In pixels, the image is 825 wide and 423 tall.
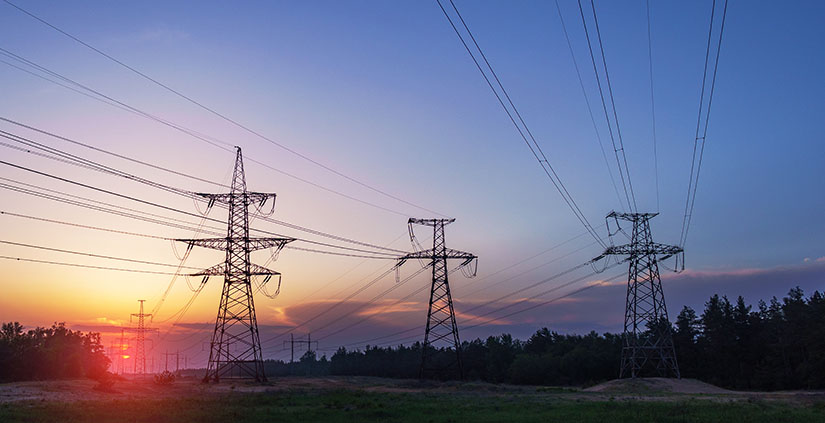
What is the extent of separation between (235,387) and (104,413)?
2328 cm

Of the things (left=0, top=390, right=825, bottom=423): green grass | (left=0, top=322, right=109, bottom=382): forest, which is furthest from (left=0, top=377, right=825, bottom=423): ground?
(left=0, top=322, right=109, bottom=382): forest

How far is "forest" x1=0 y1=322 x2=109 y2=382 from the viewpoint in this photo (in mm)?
85512

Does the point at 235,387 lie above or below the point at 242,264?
below

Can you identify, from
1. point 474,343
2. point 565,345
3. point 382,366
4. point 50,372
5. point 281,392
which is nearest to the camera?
point 281,392

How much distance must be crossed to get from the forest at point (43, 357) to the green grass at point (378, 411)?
53.1 m

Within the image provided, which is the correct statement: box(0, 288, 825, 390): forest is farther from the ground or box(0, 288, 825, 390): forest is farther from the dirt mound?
the ground

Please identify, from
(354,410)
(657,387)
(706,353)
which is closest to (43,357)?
(354,410)

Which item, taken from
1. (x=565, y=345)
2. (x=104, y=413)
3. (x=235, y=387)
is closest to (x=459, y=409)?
(x=104, y=413)

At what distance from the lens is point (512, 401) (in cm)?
4744

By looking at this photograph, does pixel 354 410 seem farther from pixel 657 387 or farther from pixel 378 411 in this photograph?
pixel 657 387

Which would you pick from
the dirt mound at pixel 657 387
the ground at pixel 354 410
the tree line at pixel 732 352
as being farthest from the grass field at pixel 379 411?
the tree line at pixel 732 352

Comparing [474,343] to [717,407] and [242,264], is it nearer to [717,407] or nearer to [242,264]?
[242,264]

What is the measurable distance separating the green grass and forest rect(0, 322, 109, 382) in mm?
53114

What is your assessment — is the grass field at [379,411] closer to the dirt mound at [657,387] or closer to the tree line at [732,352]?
the dirt mound at [657,387]
